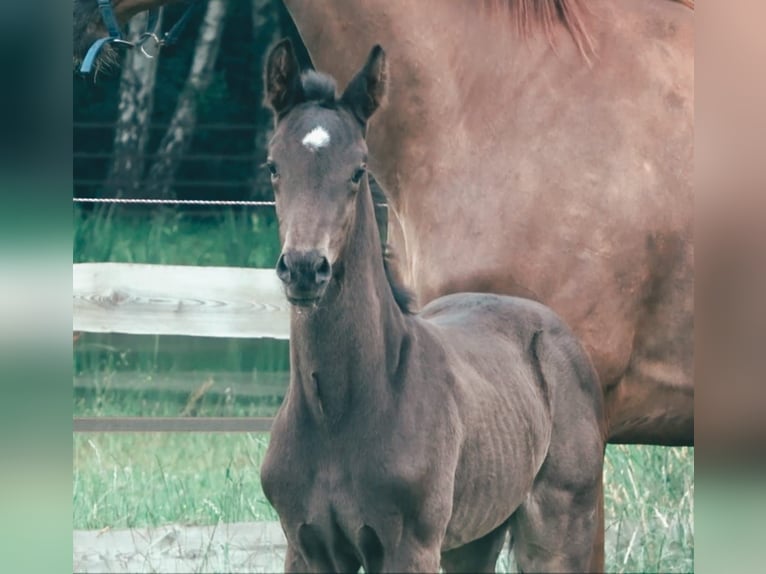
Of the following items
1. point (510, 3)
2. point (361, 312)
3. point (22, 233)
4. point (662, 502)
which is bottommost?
point (662, 502)

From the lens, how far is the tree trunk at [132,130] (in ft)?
12.6

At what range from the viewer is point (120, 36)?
370 cm

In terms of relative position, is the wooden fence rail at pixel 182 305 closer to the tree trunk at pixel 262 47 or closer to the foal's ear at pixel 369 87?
the tree trunk at pixel 262 47

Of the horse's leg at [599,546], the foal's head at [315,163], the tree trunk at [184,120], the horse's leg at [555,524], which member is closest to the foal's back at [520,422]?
the horse's leg at [555,524]

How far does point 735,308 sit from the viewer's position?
266 cm

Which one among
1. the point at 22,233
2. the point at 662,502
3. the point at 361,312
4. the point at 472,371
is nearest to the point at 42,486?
the point at 22,233

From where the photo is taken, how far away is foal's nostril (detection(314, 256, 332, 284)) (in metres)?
2.65

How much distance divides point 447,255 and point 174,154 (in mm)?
895

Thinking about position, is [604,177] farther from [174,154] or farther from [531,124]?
[174,154]

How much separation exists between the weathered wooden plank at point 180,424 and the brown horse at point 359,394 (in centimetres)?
103

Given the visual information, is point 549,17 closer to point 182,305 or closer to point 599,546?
point 182,305

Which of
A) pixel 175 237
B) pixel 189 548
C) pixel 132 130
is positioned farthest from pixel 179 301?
pixel 189 548

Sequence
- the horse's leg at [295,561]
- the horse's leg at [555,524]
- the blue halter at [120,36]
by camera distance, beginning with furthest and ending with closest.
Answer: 1. the blue halter at [120,36]
2. the horse's leg at [555,524]
3. the horse's leg at [295,561]

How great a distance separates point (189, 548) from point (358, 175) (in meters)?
1.65
